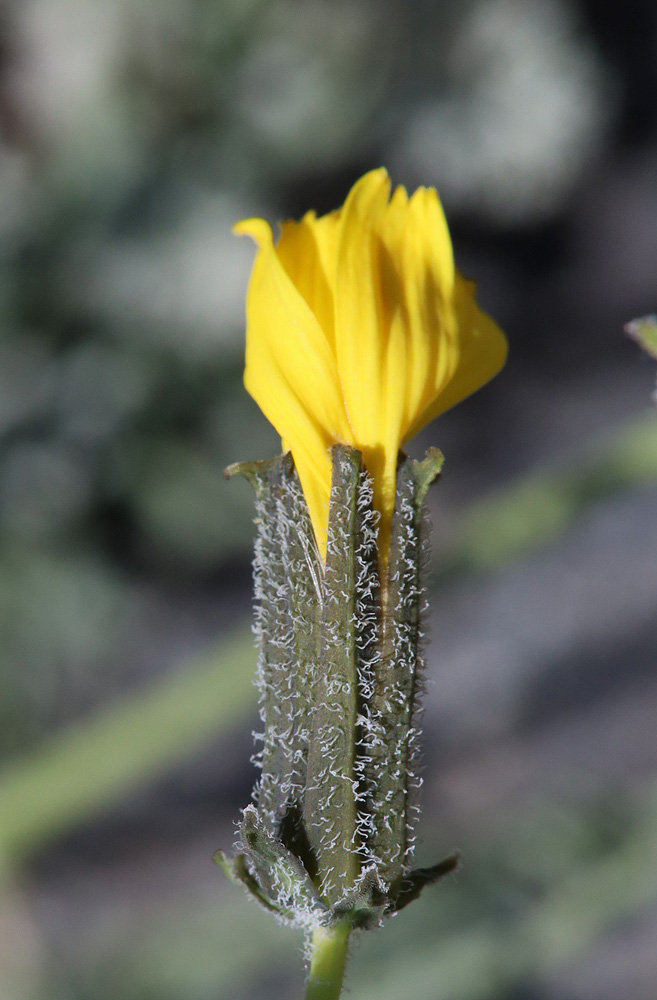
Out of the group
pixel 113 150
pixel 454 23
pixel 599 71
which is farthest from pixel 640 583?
pixel 113 150

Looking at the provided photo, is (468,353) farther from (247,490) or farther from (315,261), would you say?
(247,490)

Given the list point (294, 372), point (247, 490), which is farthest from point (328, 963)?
point (247, 490)

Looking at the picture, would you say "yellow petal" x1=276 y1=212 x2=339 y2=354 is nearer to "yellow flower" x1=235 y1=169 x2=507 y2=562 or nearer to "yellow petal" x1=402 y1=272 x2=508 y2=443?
"yellow flower" x1=235 y1=169 x2=507 y2=562

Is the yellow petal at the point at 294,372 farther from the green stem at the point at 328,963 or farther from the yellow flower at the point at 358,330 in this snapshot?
the green stem at the point at 328,963

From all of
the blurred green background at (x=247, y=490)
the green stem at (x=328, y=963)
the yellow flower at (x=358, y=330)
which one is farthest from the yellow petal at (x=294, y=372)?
the blurred green background at (x=247, y=490)

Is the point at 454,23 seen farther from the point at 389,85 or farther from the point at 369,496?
the point at 369,496

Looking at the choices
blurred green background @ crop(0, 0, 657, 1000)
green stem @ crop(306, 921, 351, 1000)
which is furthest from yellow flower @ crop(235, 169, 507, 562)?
blurred green background @ crop(0, 0, 657, 1000)
